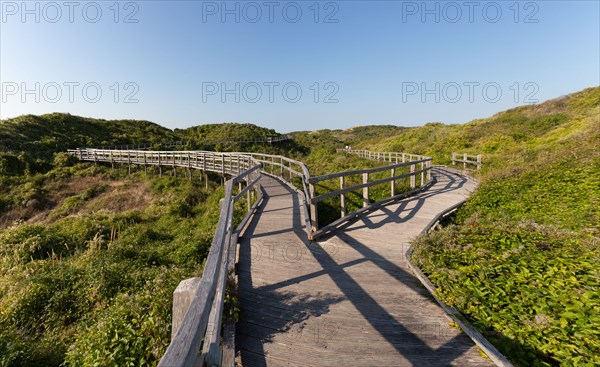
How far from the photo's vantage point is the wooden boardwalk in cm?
259

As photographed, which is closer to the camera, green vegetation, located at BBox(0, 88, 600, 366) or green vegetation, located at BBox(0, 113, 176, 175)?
green vegetation, located at BBox(0, 88, 600, 366)

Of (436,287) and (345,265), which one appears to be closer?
(436,287)

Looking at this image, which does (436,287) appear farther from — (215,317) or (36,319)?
(36,319)

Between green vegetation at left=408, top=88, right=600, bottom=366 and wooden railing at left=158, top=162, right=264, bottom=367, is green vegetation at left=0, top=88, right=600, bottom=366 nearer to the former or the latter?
green vegetation at left=408, top=88, right=600, bottom=366

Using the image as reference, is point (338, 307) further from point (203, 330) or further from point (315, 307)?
point (203, 330)

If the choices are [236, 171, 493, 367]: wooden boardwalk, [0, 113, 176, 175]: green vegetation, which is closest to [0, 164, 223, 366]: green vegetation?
[236, 171, 493, 367]: wooden boardwalk

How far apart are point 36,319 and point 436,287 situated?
22.5 feet

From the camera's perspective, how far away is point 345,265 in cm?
450

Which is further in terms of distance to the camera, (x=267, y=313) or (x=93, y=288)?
(x=93, y=288)

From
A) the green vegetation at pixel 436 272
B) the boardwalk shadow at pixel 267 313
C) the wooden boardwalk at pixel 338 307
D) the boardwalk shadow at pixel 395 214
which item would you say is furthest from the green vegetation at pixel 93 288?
the boardwalk shadow at pixel 395 214

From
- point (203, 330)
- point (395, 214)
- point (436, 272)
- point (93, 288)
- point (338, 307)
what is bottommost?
point (93, 288)

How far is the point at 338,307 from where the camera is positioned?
10.9 ft

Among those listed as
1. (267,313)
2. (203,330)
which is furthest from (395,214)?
(203,330)

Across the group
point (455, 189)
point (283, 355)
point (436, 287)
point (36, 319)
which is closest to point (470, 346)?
point (436, 287)
